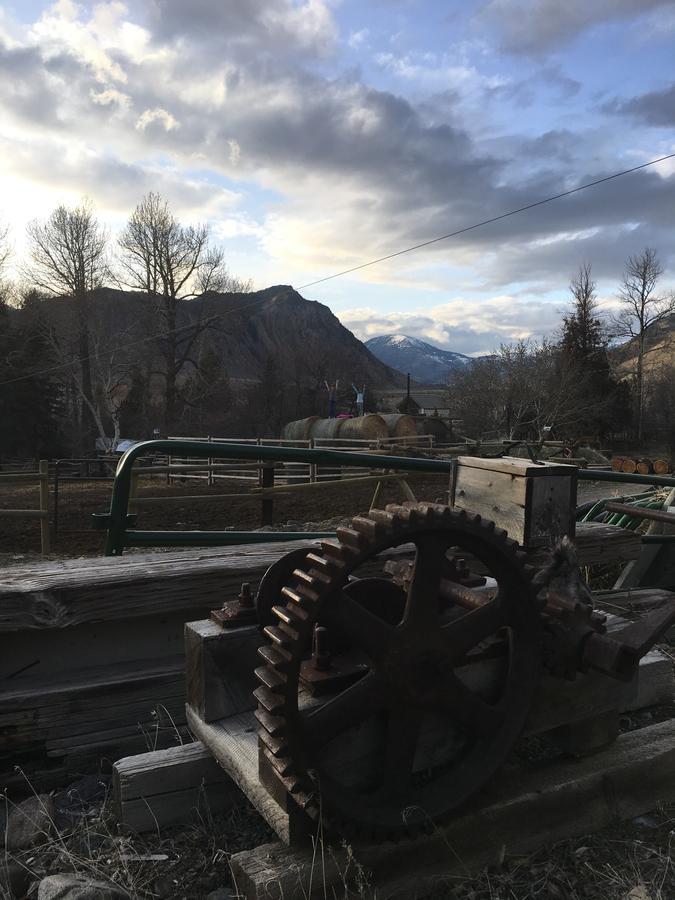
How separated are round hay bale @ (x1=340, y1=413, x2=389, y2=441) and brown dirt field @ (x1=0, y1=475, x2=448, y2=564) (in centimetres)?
796

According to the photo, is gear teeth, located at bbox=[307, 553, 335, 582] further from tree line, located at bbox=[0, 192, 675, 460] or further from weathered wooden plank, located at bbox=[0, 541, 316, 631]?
tree line, located at bbox=[0, 192, 675, 460]

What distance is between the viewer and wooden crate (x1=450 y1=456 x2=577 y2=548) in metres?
2.31

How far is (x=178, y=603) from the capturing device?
8.55ft

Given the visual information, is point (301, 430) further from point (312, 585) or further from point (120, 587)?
point (312, 585)

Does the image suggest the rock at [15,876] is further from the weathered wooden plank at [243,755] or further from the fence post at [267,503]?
the fence post at [267,503]

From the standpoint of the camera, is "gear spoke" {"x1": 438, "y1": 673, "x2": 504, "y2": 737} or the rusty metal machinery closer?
the rusty metal machinery

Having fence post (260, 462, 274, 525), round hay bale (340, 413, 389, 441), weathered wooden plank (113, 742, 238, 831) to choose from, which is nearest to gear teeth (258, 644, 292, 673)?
weathered wooden plank (113, 742, 238, 831)

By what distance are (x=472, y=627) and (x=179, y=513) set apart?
12076 millimetres

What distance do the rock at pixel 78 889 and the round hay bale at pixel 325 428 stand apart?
24.5 metres

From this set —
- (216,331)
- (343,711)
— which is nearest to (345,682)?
(343,711)

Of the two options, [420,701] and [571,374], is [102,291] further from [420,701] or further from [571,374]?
[420,701]

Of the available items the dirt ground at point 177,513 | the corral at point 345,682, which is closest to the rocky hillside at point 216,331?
the dirt ground at point 177,513

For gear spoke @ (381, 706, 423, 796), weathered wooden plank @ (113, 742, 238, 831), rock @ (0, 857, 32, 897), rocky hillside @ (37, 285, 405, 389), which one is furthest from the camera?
rocky hillside @ (37, 285, 405, 389)

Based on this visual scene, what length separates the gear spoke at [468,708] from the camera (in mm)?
1810
